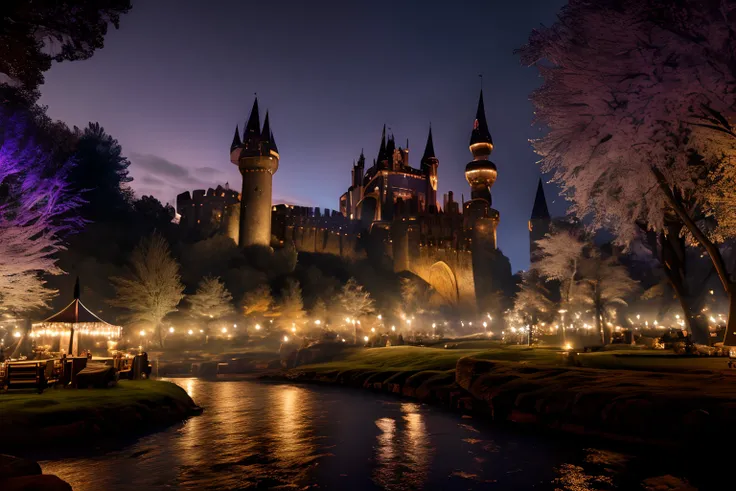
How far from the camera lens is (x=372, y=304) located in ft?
222

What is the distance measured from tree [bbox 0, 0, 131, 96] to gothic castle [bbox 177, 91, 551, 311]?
55468 mm

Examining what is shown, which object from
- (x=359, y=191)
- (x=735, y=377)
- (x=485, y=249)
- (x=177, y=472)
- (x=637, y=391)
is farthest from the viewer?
(x=359, y=191)

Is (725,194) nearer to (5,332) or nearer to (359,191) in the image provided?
(5,332)

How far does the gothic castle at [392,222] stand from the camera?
69.0 meters

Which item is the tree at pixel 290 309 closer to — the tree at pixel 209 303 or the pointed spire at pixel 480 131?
the tree at pixel 209 303

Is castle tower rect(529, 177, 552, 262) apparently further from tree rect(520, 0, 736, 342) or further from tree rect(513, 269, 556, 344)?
tree rect(520, 0, 736, 342)

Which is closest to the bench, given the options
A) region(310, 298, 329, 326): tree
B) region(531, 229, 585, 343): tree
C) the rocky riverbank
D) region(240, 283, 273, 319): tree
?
the rocky riverbank

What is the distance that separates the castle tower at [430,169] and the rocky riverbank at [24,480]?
102548 mm

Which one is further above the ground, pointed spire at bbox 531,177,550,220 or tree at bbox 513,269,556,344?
pointed spire at bbox 531,177,550,220

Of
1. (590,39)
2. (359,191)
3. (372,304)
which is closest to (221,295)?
(372,304)

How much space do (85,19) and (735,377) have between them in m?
Answer: 18.1

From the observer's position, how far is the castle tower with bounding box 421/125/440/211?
358 feet

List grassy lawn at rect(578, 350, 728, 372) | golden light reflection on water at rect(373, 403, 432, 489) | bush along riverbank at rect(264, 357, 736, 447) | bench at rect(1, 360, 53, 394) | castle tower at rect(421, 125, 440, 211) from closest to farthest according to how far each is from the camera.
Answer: bush along riverbank at rect(264, 357, 736, 447) < golden light reflection on water at rect(373, 403, 432, 489) < bench at rect(1, 360, 53, 394) < grassy lawn at rect(578, 350, 728, 372) < castle tower at rect(421, 125, 440, 211)

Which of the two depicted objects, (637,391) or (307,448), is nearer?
(637,391)
